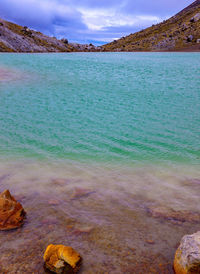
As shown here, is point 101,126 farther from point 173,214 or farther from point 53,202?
point 173,214

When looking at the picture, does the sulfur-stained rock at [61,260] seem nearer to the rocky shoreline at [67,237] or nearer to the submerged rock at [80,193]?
the rocky shoreline at [67,237]

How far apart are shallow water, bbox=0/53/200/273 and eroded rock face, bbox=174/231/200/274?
450 millimetres

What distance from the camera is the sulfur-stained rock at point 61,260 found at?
570cm

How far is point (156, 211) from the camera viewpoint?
8.63 metres

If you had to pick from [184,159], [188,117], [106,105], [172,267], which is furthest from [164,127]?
[172,267]

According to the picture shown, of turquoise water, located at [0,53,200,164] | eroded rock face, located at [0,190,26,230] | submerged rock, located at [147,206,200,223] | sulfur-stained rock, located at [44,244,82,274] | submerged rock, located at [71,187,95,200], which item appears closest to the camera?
sulfur-stained rock, located at [44,244,82,274]

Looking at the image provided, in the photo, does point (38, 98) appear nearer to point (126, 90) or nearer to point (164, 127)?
point (126, 90)

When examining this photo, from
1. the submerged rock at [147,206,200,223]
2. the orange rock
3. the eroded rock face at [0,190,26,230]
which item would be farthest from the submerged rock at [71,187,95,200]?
the submerged rock at [147,206,200,223]

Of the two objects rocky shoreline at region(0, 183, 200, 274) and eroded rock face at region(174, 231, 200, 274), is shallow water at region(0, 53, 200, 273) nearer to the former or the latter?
rocky shoreline at region(0, 183, 200, 274)

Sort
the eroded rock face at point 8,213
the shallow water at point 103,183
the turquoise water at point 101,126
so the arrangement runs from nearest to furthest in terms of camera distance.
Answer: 1. the shallow water at point 103,183
2. the eroded rock face at point 8,213
3. the turquoise water at point 101,126

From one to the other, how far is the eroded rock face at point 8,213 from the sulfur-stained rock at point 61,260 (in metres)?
2.09

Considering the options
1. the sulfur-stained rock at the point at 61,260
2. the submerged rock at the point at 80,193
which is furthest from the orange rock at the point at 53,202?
the sulfur-stained rock at the point at 61,260

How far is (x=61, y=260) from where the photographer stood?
18.8 ft

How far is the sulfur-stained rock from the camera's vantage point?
224 inches
